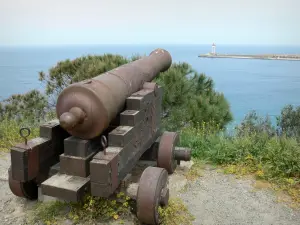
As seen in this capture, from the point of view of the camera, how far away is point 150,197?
121 inches

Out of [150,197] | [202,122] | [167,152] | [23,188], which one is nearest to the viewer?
[150,197]

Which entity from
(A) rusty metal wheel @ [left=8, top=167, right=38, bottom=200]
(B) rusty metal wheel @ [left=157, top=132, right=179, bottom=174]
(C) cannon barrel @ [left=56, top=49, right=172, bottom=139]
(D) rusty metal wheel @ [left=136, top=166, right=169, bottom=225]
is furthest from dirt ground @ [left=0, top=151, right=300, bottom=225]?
(C) cannon barrel @ [left=56, top=49, right=172, bottom=139]

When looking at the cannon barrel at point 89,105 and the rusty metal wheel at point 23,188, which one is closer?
the cannon barrel at point 89,105

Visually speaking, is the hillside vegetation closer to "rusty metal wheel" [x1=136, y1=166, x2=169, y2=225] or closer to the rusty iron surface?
the rusty iron surface

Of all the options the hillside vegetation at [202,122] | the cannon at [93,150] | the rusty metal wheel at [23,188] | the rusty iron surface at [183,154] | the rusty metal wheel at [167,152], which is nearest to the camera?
the cannon at [93,150]

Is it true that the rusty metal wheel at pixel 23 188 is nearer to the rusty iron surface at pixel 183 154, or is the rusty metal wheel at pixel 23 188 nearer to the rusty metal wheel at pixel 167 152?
the rusty metal wheel at pixel 167 152

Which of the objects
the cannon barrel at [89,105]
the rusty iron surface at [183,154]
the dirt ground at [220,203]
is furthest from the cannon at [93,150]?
the rusty iron surface at [183,154]

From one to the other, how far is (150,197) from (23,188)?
4.90 feet

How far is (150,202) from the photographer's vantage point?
10.0 feet

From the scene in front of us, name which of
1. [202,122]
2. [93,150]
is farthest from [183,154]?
[202,122]

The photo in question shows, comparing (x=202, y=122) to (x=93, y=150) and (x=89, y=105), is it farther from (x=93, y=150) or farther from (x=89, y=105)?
(x=89, y=105)

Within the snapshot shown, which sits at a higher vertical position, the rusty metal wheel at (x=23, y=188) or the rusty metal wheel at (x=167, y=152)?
the rusty metal wheel at (x=167, y=152)

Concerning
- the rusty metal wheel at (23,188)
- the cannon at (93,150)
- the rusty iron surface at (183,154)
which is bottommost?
the rusty metal wheel at (23,188)

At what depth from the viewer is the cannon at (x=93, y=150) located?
9.89 feet
